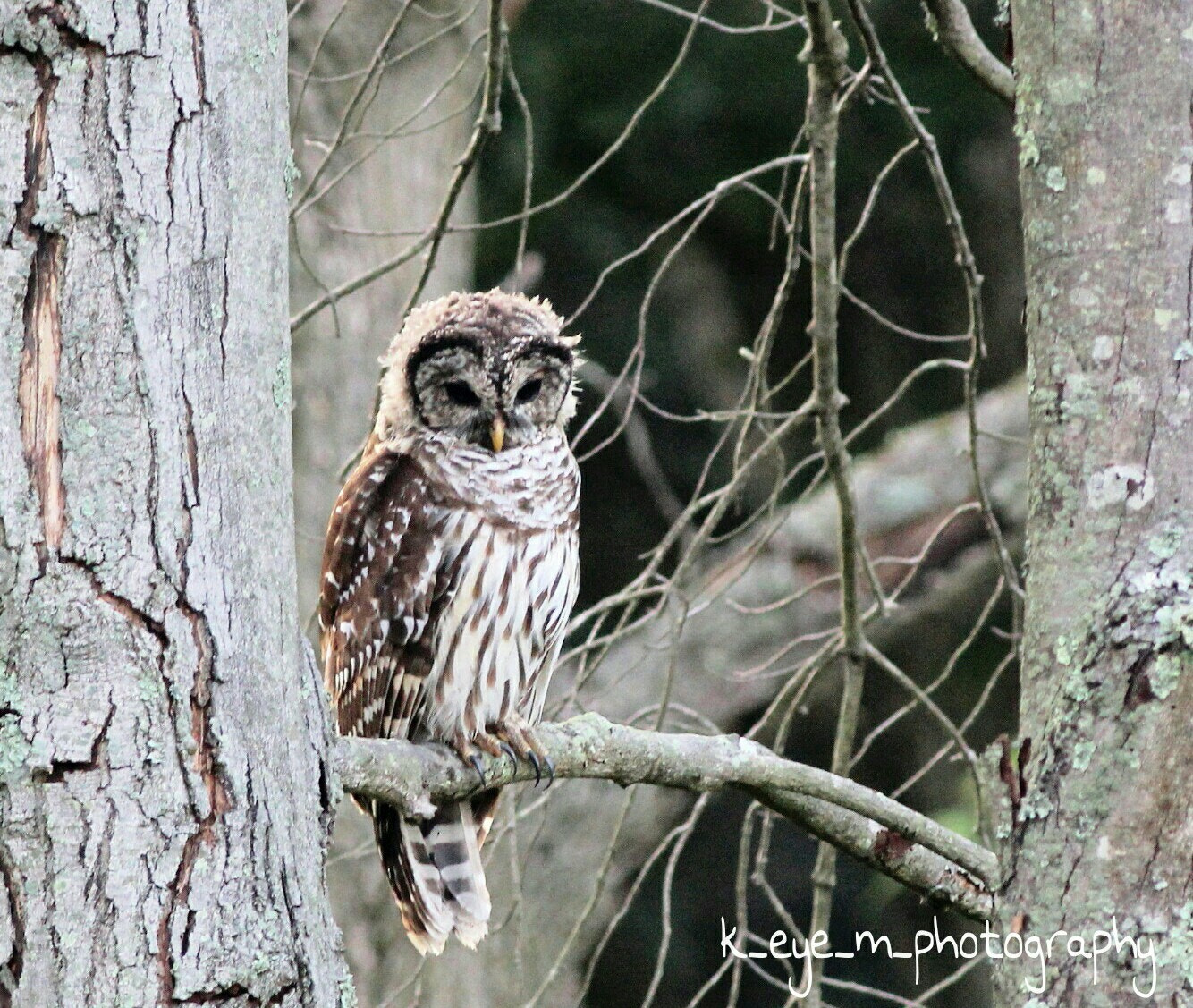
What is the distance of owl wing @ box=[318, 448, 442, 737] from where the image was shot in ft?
12.2

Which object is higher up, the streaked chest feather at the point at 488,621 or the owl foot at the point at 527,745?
the streaked chest feather at the point at 488,621

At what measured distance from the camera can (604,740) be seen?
2955 mm

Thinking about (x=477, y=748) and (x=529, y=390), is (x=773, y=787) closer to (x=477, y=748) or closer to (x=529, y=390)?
(x=477, y=748)

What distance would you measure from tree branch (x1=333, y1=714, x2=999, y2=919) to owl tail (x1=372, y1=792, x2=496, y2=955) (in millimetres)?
845

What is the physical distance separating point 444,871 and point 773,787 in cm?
131

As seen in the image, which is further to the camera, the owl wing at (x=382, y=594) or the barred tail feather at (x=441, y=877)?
the barred tail feather at (x=441, y=877)

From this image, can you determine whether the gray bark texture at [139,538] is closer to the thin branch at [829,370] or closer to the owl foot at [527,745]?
the owl foot at [527,745]

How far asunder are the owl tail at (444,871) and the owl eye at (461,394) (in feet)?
3.02

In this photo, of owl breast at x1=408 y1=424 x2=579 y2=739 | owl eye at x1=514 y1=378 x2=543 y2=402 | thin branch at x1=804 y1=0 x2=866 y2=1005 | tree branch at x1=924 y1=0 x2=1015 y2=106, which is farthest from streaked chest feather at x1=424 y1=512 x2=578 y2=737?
tree branch at x1=924 y1=0 x2=1015 y2=106

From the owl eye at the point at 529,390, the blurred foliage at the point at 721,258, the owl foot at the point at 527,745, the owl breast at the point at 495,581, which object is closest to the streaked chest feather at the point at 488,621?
the owl breast at the point at 495,581

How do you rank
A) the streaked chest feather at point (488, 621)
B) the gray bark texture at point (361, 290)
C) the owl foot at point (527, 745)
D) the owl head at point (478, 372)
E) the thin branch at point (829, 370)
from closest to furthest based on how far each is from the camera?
the owl foot at point (527, 745) < the thin branch at point (829, 370) < the streaked chest feather at point (488, 621) < the owl head at point (478, 372) < the gray bark texture at point (361, 290)

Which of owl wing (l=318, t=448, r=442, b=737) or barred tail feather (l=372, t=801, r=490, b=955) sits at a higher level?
owl wing (l=318, t=448, r=442, b=737)

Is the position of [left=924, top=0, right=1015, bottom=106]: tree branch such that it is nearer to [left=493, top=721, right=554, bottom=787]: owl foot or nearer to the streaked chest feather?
the streaked chest feather

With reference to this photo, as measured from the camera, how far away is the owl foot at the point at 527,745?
3145 mm
